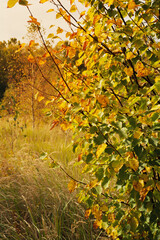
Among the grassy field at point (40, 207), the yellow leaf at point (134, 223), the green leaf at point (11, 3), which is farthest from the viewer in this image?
the grassy field at point (40, 207)

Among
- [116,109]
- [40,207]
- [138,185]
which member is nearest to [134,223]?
[138,185]

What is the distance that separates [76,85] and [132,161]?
0.71 metres

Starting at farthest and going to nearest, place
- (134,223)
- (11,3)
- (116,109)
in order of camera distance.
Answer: (134,223)
(116,109)
(11,3)

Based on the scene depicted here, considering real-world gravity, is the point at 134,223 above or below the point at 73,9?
below

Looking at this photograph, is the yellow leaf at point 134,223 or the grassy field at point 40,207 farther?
the grassy field at point 40,207

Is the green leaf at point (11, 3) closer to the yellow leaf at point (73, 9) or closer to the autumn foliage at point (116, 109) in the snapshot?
the autumn foliage at point (116, 109)

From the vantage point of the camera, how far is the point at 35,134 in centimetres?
538

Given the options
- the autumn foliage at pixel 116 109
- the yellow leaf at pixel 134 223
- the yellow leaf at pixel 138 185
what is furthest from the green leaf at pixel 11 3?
the yellow leaf at pixel 134 223

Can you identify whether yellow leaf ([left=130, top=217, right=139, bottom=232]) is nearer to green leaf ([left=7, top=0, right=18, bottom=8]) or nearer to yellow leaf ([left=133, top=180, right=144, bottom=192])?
yellow leaf ([left=133, top=180, right=144, bottom=192])

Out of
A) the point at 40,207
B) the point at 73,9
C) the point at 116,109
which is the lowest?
the point at 40,207

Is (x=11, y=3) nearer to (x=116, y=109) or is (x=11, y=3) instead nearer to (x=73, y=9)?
(x=73, y=9)

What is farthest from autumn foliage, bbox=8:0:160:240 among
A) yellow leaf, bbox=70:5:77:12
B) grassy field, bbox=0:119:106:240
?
grassy field, bbox=0:119:106:240

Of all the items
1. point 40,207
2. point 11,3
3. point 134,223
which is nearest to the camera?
point 11,3

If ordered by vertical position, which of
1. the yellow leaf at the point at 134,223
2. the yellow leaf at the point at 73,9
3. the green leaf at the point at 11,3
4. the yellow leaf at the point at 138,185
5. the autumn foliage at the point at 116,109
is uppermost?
the green leaf at the point at 11,3
